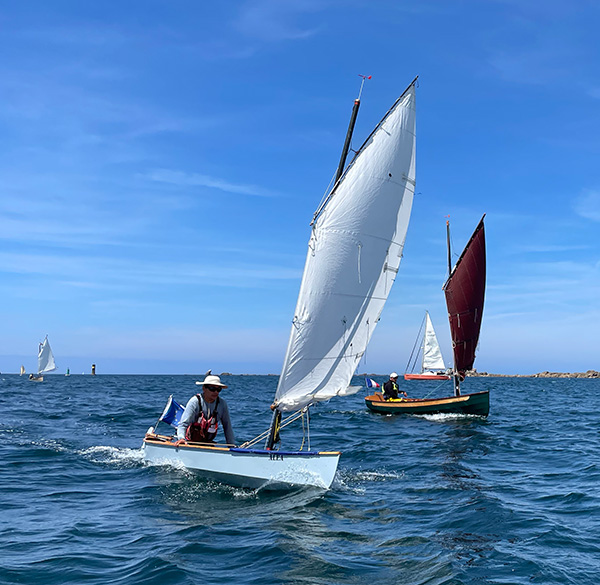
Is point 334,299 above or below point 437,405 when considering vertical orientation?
above

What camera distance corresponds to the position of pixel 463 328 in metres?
31.8

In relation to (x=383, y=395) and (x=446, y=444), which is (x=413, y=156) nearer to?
(x=446, y=444)

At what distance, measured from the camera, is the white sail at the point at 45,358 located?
95156mm

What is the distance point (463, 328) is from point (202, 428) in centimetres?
2244

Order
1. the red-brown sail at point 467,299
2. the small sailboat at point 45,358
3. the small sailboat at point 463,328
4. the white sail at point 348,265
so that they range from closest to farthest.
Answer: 1. the white sail at point 348,265
2. the small sailboat at point 463,328
3. the red-brown sail at point 467,299
4. the small sailboat at point 45,358

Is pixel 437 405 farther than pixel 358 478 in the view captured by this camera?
Yes

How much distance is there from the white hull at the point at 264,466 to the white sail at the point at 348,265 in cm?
117

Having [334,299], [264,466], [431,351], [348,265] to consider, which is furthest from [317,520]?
[431,351]

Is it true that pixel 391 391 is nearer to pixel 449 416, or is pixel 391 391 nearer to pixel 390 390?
pixel 390 390

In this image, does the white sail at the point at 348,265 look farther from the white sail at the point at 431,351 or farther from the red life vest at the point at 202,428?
the white sail at the point at 431,351

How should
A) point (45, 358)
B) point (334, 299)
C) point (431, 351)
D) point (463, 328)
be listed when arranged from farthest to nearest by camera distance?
point (45, 358) → point (431, 351) → point (463, 328) → point (334, 299)

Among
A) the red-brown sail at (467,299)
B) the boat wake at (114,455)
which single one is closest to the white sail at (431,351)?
the red-brown sail at (467,299)

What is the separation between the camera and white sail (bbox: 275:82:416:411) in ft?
38.1


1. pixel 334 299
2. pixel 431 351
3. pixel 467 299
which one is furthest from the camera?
pixel 431 351
